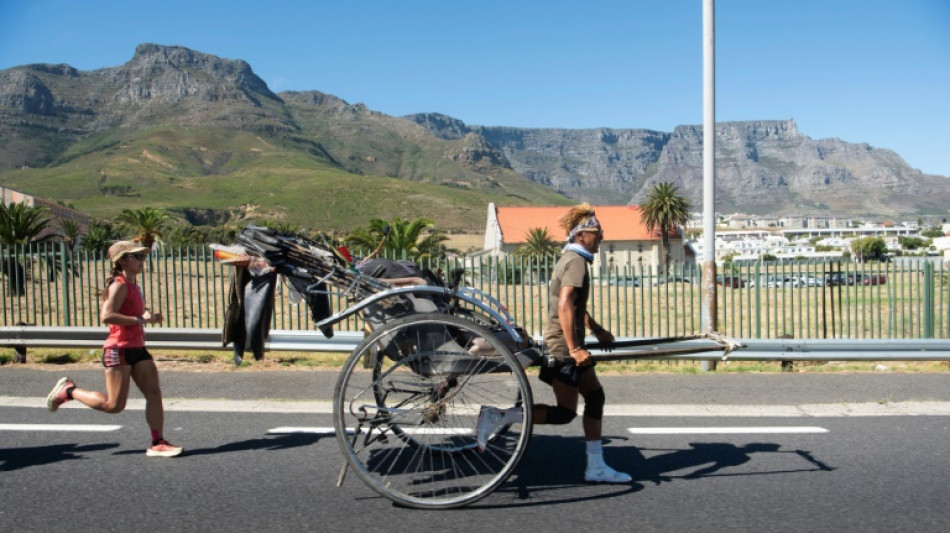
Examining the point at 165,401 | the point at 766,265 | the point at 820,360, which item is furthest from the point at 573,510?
the point at 766,265

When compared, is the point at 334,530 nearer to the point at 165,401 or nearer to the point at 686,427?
the point at 686,427

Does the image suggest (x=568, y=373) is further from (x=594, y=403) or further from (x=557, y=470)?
(x=557, y=470)

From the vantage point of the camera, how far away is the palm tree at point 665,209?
7781 centimetres

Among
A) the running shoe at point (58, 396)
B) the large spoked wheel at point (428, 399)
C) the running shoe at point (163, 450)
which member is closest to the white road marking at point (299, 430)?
the running shoe at point (163, 450)

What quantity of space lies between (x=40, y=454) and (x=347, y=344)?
178 inches

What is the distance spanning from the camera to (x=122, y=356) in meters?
6.04

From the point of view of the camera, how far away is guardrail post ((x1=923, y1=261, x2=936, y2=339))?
11766 mm

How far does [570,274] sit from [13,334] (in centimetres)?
891

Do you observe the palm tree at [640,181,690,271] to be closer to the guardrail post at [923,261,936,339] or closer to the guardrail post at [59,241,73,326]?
the guardrail post at [923,261,936,339]

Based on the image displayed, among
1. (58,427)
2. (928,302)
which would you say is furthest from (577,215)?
(928,302)

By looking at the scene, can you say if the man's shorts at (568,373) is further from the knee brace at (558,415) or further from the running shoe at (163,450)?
the running shoe at (163,450)

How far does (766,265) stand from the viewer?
1257 cm

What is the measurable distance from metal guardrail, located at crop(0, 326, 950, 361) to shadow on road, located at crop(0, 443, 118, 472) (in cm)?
299

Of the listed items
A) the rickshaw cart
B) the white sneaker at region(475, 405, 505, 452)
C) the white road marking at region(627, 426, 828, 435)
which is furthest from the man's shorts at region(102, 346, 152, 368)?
the white road marking at region(627, 426, 828, 435)
